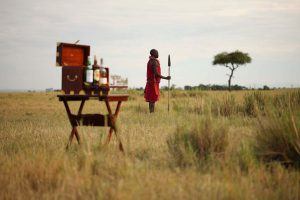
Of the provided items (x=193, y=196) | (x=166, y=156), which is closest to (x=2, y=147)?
(x=166, y=156)

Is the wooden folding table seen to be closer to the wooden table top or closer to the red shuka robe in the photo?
the wooden table top

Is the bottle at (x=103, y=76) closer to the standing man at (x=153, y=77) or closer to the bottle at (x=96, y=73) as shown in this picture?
the bottle at (x=96, y=73)

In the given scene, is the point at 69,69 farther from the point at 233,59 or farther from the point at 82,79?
the point at 233,59

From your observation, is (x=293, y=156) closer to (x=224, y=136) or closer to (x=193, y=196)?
(x=224, y=136)

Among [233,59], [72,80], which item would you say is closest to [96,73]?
[72,80]

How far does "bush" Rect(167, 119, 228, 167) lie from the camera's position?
5086mm

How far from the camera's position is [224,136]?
17.2 feet

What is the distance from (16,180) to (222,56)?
5208 cm

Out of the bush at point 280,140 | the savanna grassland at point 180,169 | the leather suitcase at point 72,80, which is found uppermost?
the leather suitcase at point 72,80

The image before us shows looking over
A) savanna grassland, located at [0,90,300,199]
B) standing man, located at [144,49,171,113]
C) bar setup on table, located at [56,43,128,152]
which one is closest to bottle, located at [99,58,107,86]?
bar setup on table, located at [56,43,128,152]

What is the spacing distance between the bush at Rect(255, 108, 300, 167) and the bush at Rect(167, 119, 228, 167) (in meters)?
0.45

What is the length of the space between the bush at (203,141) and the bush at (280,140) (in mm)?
450

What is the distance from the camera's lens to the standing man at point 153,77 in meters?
12.0

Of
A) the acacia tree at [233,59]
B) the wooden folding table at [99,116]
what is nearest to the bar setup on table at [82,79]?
the wooden folding table at [99,116]
